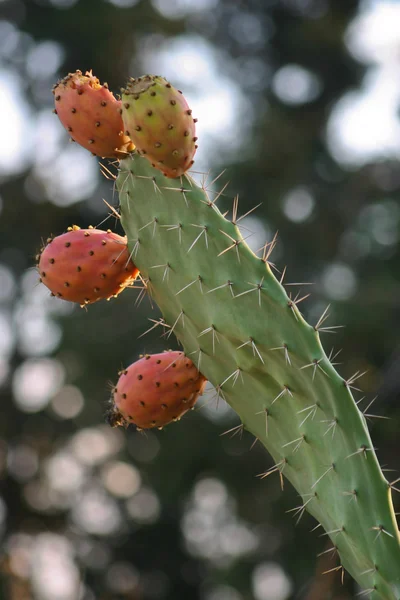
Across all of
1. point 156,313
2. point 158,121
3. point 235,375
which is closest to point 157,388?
point 235,375

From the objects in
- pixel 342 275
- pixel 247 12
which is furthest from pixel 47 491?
pixel 247 12

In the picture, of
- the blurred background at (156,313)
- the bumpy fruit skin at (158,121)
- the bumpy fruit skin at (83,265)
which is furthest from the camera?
the blurred background at (156,313)

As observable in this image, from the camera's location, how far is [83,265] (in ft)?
5.38

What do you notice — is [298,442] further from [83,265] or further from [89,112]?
[89,112]

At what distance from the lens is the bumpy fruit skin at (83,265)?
1.64m

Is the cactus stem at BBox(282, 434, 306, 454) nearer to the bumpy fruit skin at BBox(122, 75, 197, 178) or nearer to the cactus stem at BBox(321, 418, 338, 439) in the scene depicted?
the cactus stem at BBox(321, 418, 338, 439)

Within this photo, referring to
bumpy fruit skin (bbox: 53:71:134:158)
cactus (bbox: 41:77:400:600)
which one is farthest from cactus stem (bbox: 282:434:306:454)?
bumpy fruit skin (bbox: 53:71:134:158)

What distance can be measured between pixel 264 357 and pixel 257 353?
19mm

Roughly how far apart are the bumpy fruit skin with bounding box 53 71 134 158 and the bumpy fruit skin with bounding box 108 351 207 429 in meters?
0.44

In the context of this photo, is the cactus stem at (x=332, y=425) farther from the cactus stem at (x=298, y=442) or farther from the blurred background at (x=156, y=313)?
the blurred background at (x=156, y=313)

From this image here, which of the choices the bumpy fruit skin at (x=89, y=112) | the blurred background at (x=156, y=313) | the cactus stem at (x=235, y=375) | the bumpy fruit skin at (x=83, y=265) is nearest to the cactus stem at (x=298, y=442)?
the cactus stem at (x=235, y=375)

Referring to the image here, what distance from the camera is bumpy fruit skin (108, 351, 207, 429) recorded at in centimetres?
166

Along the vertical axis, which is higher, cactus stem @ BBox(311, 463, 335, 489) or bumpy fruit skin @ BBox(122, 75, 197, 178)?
bumpy fruit skin @ BBox(122, 75, 197, 178)

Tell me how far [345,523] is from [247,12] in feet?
41.6
